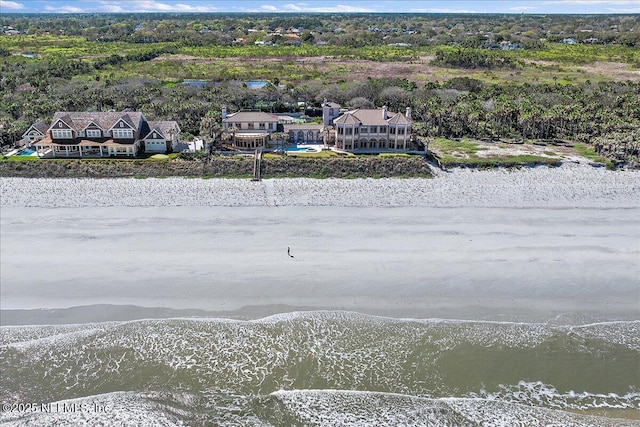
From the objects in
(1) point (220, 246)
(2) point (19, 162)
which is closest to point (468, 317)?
(1) point (220, 246)

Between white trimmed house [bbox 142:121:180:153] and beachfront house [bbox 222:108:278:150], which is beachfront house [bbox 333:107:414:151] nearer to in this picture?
beachfront house [bbox 222:108:278:150]

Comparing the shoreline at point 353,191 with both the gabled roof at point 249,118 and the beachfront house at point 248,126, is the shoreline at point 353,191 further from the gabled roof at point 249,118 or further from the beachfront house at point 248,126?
the gabled roof at point 249,118

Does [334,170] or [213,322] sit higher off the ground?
[334,170]

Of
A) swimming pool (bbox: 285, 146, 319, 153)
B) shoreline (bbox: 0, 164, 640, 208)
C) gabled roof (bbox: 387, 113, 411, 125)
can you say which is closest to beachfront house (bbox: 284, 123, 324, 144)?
swimming pool (bbox: 285, 146, 319, 153)

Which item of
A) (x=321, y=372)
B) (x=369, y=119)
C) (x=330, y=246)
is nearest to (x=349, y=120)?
(x=369, y=119)

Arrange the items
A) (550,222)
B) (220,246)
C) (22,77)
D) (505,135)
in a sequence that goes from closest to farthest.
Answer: (220,246) < (550,222) < (505,135) < (22,77)

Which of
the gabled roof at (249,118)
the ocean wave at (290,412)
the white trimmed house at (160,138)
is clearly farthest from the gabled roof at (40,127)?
the ocean wave at (290,412)

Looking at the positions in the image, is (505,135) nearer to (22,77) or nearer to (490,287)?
(490,287)

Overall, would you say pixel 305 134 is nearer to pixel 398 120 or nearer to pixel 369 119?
pixel 369 119
